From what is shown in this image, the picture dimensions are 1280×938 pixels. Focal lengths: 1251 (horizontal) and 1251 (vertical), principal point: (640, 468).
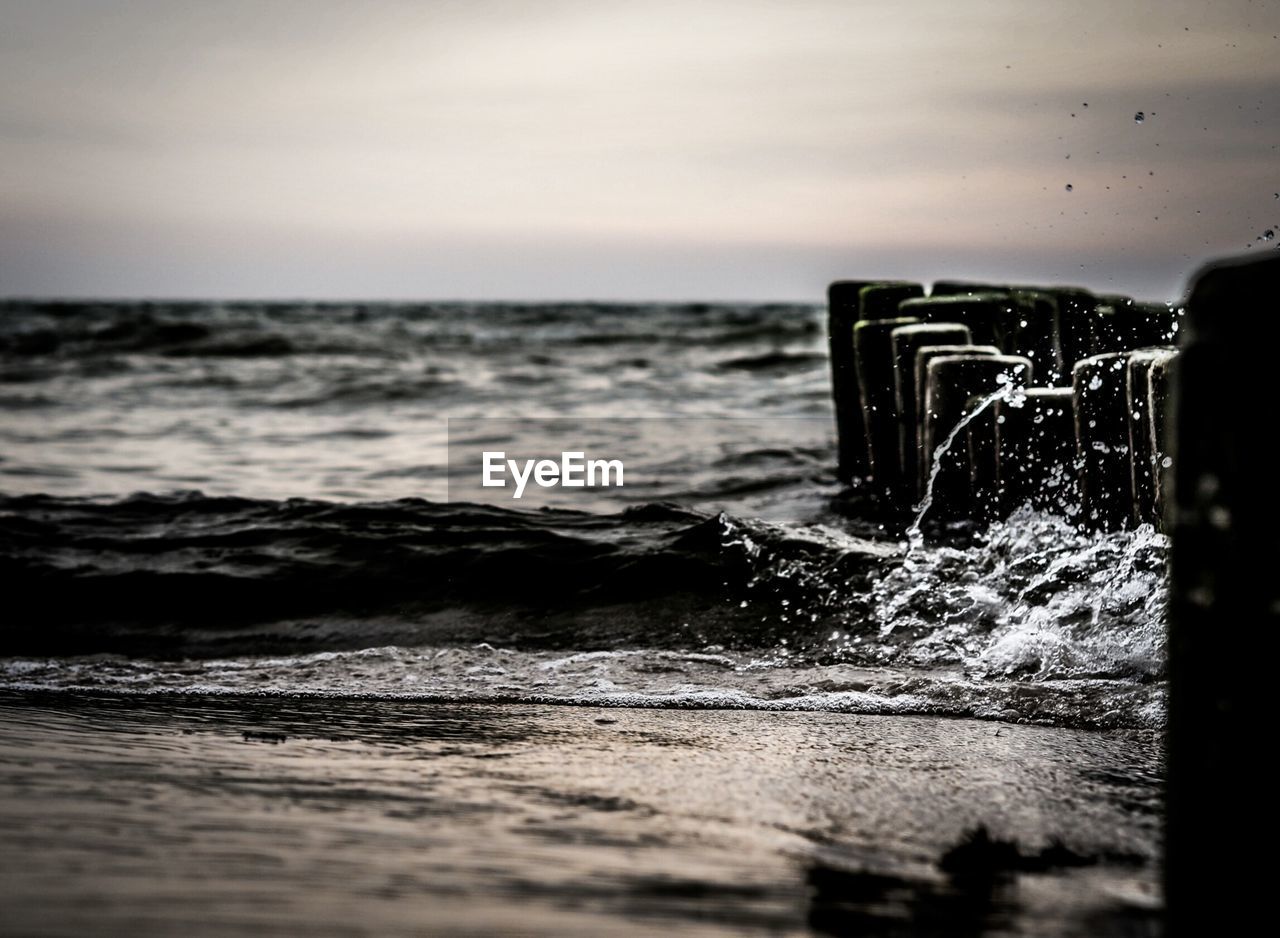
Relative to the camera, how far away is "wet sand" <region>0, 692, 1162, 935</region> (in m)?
1.85

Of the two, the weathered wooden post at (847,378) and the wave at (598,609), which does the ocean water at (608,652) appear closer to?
the wave at (598,609)

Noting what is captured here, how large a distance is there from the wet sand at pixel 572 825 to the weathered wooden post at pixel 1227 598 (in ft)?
1.28

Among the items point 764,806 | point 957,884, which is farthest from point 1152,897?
point 764,806

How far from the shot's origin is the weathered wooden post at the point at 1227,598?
1.43m

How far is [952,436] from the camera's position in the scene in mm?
6109

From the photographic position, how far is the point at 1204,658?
1.49 m

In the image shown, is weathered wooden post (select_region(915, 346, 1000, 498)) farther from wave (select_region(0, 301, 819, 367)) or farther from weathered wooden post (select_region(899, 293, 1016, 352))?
wave (select_region(0, 301, 819, 367))

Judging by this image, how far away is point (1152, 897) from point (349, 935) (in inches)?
48.0

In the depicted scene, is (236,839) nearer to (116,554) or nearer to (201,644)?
(201,644)

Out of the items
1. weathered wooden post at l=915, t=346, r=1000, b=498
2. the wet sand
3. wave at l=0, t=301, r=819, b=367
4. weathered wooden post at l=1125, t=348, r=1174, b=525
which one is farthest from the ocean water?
wave at l=0, t=301, r=819, b=367

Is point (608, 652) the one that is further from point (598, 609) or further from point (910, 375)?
point (910, 375)

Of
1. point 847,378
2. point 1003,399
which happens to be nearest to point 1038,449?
point 1003,399

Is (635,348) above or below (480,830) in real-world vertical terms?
above

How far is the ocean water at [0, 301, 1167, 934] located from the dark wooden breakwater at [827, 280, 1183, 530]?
0.22 meters
